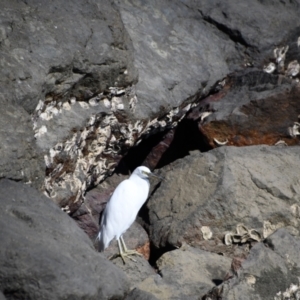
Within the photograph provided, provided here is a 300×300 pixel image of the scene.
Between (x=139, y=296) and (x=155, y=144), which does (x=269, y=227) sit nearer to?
(x=155, y=144)

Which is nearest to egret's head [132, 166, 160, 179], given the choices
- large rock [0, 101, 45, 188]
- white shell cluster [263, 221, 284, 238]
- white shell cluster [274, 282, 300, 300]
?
white shell cluster [263, 221, 284, 238]

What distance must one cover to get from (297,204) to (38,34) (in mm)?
2388

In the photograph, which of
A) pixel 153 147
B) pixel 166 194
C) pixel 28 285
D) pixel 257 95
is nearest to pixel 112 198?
pixel 166 194

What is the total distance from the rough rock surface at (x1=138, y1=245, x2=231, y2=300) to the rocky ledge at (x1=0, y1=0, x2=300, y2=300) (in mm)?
14

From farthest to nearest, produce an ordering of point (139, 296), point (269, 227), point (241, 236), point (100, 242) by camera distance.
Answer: point (100, 242) → point (269, 227) → point (241, 236) → point (139, 296)

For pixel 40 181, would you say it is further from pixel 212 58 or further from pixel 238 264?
pixel 212 58

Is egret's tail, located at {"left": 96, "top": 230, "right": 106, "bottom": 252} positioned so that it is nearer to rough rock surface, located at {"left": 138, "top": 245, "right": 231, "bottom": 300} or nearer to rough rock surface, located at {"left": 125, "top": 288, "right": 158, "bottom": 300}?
rough rock surface, located at {"left": 138, "top": 245, "right": 231, "bottom": 300}

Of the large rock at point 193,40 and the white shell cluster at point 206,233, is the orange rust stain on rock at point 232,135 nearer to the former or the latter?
the large rock at point 193,40

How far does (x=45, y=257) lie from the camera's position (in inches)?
172

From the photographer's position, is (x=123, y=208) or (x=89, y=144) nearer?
(x=89, y=144)

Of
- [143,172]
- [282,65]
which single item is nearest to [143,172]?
[143,172]

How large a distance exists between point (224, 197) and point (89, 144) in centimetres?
110

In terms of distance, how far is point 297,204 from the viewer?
7.02 m

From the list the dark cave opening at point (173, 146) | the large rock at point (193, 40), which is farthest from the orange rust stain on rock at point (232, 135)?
→ the large rock at point (193, 40)
